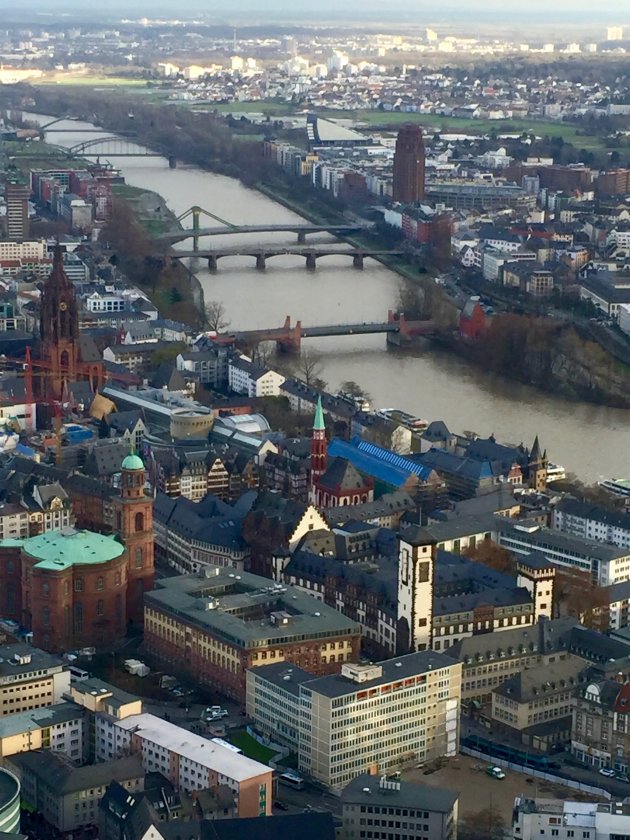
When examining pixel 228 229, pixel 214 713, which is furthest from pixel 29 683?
pixel 228 229

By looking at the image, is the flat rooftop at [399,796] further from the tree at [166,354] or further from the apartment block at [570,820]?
the tree at [166,354]

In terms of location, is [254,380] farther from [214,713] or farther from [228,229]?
[228,229]

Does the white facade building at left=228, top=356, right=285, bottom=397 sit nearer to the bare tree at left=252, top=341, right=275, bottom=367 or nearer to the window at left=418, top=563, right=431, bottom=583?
the bare tree at left=252, top=341, right=275, bottom=367

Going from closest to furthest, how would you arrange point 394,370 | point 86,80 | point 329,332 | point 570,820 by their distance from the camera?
point 570,820 → point 394,370 → point 329,332 → point 86,80

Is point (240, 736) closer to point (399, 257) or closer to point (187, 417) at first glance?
point (187, 417)

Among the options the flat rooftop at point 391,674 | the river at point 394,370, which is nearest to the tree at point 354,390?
the river at point 394,370
